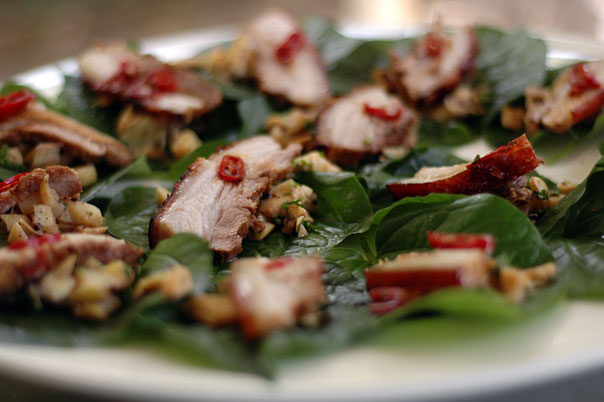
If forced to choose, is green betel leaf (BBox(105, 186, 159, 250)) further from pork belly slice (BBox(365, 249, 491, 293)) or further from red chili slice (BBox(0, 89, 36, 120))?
pork belly slice (BBox(365, 249, 491, 293))

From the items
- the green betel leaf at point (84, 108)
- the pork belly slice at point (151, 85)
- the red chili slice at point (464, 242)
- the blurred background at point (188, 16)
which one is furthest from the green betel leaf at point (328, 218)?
the blurred background at point (188, 16)

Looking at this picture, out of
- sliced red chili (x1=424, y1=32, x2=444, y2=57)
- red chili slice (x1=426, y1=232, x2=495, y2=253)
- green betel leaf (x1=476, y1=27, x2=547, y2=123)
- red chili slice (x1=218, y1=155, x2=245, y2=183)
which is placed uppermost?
sliced red chili (x1=424, y1=32, x2=444, y2=57)

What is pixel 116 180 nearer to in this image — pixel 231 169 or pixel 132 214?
pixel 132 214

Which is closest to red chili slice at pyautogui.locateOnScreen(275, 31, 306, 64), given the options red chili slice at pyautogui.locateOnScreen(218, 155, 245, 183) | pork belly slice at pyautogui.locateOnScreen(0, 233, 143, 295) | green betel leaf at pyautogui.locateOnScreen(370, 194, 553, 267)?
red chili slice at pyautogui.locateOnScreen(218, 155, 245, 183)

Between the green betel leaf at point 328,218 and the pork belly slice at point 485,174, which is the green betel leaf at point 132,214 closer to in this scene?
the green betel leaf at point 328,218

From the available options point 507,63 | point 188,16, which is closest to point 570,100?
point 507,63
